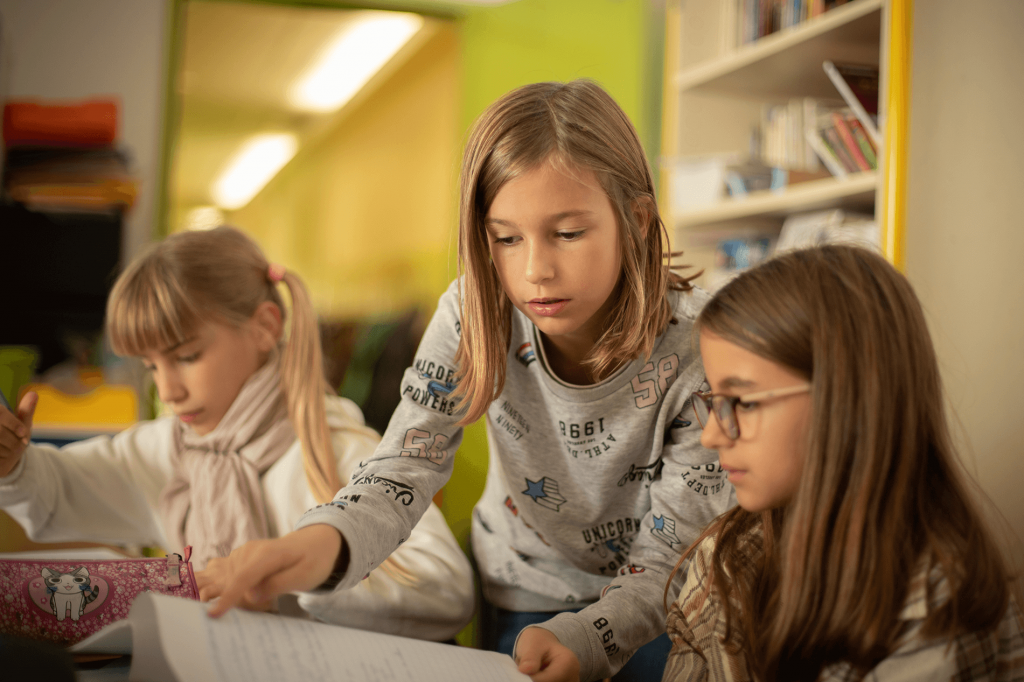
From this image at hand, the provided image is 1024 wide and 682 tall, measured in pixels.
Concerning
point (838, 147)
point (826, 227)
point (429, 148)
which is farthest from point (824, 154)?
point (429, 148)

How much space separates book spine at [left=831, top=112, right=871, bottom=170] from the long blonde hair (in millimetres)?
1288

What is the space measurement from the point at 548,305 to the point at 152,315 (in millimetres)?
628

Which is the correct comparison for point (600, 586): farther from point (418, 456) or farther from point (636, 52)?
point (636, 52)

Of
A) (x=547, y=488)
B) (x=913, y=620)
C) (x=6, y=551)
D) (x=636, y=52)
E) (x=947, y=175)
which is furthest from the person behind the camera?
(x=636, y=52)

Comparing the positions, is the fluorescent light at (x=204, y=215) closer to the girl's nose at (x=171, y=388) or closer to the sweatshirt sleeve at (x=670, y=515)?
the girl's nose at (x=171, y=388)

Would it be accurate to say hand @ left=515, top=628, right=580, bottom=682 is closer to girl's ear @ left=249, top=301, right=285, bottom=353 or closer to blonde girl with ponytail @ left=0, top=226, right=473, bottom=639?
blonde girl with ponytail @ left=0, top=226, right=473, bottom=639

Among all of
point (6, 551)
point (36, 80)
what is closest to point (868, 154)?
point (6, 551)

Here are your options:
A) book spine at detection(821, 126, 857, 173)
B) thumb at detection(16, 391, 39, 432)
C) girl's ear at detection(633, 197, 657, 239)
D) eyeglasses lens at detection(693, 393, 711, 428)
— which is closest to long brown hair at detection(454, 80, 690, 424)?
girl's ear at detection(633, 197, 657, 239)

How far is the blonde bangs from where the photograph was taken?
1080mm

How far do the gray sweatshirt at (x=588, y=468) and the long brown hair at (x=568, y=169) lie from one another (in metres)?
0.04

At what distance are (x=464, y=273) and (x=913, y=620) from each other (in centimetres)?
55

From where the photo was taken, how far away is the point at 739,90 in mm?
2240

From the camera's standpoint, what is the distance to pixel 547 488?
3.18ft

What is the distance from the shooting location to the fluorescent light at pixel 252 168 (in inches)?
125
